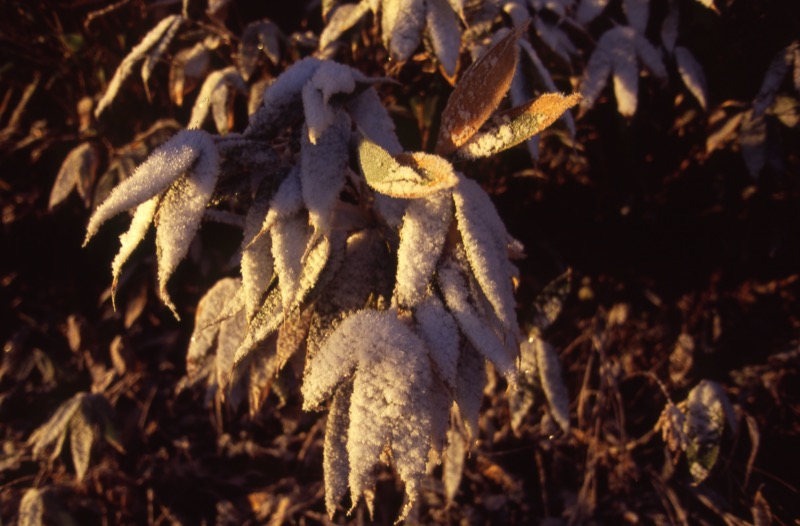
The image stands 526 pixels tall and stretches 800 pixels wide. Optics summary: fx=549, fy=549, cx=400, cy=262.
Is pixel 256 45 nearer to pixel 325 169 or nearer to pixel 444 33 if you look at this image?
pixel 444 33

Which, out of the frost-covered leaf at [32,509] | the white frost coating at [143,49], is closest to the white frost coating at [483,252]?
the white frost coating at [143,49]

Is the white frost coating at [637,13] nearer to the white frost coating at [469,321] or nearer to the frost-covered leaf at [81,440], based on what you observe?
the white frost coating at [469,321]

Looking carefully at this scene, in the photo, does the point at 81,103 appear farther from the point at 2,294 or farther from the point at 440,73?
the point at 440,73

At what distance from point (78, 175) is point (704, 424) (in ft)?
4.37

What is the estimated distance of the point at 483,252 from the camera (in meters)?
0.57

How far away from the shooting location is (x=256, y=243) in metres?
0.64

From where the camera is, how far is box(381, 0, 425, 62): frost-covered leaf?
2.51ft

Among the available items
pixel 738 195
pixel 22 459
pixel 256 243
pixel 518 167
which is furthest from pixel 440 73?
pixel 22 459

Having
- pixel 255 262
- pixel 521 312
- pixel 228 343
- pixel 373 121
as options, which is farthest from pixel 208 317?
pixel 521 312

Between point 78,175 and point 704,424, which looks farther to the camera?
point 78,175

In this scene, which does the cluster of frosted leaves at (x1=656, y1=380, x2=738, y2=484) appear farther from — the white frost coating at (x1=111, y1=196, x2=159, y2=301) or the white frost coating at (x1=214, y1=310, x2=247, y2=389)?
the white frost coating at (x1=111, y1=196, x2=159, y2=301)

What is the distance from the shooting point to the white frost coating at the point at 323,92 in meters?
0.59

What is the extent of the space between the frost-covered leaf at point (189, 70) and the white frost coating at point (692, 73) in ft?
2.95

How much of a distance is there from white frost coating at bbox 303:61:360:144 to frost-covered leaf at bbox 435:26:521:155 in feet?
0.43
